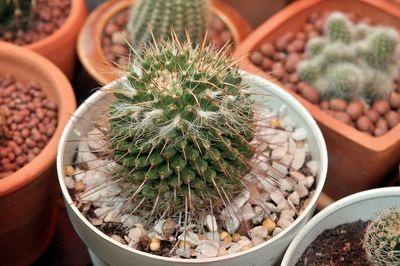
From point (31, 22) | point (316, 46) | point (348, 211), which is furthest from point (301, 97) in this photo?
point (31, 22)

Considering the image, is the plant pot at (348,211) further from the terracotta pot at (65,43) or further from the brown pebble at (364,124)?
the terracotta pot at (65,43)

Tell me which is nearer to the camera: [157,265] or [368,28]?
[157,265]

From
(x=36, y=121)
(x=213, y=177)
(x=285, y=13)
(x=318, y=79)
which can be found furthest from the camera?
(x=285, y=13)

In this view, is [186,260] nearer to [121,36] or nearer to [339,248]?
[339,248]

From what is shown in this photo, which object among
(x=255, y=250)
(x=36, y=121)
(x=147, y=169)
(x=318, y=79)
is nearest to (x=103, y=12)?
(x=36, y=121)

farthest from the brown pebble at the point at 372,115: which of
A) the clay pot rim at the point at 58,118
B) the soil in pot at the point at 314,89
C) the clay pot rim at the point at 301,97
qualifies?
the clay pot rim at the point at 58,118

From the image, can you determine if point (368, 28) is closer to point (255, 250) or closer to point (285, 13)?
point (285, 13)

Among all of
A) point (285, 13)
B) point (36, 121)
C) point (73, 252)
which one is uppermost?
point (285, 13)
